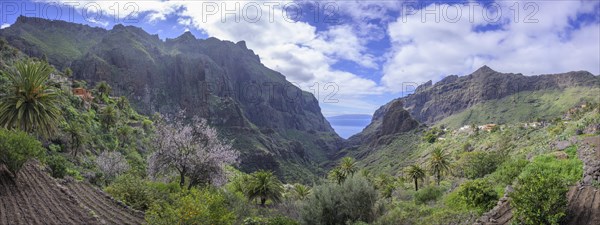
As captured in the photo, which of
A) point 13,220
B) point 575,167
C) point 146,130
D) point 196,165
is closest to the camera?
point 13,220

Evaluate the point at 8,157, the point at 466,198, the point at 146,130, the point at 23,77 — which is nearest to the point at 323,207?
the point at 466,198

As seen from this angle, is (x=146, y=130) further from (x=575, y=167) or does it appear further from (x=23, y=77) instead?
(x=575, y=167)

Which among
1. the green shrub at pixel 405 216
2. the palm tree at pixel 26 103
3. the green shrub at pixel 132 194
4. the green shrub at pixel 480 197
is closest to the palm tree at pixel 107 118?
the palm tree at pixel 26 103

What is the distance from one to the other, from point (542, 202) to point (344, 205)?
11.2 m

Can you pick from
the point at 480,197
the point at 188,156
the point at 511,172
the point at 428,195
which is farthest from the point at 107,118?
the point at 511,172

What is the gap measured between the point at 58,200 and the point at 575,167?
28841 mm

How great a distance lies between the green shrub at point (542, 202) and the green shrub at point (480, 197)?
14.4 ft

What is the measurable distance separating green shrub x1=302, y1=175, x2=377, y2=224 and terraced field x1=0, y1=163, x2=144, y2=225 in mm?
11069

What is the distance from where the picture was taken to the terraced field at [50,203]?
16.7m

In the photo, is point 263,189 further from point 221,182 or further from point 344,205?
point 344,205

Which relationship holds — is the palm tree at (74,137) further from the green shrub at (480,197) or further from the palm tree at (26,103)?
the green shrub at (480,197)

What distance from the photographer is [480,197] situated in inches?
837

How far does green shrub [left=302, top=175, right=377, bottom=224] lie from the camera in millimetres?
23375

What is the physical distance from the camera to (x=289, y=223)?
853 inches
